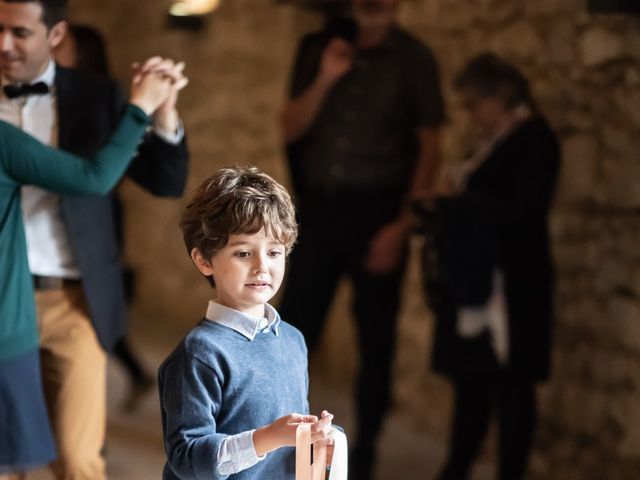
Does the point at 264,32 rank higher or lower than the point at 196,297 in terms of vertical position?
higher

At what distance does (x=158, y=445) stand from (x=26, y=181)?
6.60 ft

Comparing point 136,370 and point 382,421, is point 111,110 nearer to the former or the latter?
point 382,421

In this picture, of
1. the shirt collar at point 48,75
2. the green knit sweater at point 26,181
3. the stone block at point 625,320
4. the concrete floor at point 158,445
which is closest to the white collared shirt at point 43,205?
the shirt collar at point 48,75

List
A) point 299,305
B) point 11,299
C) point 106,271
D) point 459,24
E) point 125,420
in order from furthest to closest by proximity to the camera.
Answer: point 125,420
point 459,24
point 299,305
point 106,271
point 11,299

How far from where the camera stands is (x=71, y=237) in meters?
2.44

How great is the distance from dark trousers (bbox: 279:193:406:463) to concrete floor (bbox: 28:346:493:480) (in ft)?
1.78

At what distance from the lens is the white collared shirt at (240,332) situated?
153cm

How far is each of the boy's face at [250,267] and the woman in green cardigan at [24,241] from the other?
714 mm

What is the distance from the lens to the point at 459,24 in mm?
4008

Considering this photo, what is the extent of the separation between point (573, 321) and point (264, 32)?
2.30m

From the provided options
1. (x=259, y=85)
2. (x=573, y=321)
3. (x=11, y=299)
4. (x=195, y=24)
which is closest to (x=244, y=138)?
(x=259, y=85)

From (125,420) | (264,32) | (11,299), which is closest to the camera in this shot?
(11,299)

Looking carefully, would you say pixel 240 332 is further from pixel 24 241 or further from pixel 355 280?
pixel 355 280

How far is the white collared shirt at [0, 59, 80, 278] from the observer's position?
241 cm
